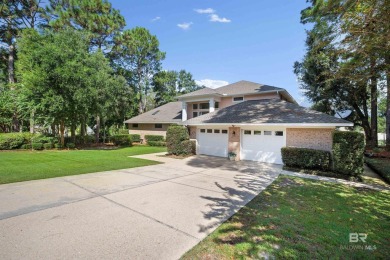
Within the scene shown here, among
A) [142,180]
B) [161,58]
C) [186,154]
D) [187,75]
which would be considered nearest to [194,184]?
[142,180]

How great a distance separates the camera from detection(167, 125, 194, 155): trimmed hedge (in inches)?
576

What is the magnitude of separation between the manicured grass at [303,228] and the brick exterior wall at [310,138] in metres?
4.10

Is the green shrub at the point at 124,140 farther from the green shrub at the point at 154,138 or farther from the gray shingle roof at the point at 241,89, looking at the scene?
the gray shingle roof at the point at 241,89

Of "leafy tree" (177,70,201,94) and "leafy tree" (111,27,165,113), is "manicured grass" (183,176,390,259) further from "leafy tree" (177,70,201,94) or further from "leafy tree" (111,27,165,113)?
"leafy tree" (177,70,201,94)

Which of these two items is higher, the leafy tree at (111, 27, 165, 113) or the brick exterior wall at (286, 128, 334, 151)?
the leafy tree at (111, 27, 165, 113)

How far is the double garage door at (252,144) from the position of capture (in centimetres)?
1186

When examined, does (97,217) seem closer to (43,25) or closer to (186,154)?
(186,154)

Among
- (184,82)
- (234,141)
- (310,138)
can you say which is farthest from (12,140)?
(184,82)

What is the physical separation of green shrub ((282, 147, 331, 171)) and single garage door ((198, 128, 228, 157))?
4.58 m

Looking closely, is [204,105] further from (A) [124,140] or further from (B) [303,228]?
(B) [303,228]

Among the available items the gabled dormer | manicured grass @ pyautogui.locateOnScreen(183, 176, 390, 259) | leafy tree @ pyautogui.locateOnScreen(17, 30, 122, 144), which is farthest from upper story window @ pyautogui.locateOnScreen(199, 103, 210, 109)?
manicured grass @ pyautogui.locateOnScreen(183, 176, 390, 259)

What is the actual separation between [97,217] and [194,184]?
366cm

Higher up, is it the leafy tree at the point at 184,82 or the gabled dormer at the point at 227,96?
the leafy tree at the point at 184,82

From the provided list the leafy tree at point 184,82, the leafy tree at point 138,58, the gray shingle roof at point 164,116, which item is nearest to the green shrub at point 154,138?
the gray shingle roof at point 164,116
